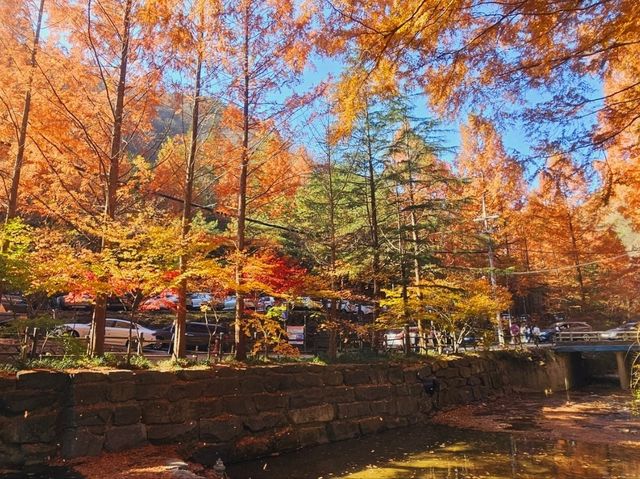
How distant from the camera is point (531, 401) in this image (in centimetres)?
1653

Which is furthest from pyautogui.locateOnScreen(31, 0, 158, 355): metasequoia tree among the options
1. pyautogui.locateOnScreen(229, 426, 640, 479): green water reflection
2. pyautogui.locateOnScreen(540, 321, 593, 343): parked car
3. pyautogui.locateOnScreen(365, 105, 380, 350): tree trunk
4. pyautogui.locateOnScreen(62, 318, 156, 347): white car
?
pyautogui.locateOnScreen(540, 321, 593, 343): parked car

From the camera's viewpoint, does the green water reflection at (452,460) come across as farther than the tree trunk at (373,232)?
No

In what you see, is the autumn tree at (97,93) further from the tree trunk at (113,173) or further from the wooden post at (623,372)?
the wooden post at (623,372)

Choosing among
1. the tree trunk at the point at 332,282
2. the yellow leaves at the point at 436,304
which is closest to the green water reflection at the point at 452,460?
the tree trunk at the point at 332,282

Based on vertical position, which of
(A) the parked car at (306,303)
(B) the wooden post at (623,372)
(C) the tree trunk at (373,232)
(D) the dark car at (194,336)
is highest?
(C) the tree trunk at (373,232)

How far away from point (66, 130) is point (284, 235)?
40.9ft

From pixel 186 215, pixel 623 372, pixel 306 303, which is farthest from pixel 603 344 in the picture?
pixel 186 215

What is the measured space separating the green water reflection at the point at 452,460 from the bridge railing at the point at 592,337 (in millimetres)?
15680

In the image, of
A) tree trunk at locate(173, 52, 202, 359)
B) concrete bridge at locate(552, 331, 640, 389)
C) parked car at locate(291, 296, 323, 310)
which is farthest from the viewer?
concrete bridge at locate(552, 331, 640, 389)

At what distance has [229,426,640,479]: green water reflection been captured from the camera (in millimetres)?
7273

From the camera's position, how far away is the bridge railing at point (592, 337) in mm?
22906

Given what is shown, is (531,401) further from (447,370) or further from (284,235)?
(284,235)

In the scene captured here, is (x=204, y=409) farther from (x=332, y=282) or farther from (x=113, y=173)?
(x=332, y=282)

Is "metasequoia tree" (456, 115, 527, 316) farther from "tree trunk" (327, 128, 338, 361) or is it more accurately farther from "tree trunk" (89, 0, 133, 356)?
"tree trunk" (89, 0, 133, 356)
